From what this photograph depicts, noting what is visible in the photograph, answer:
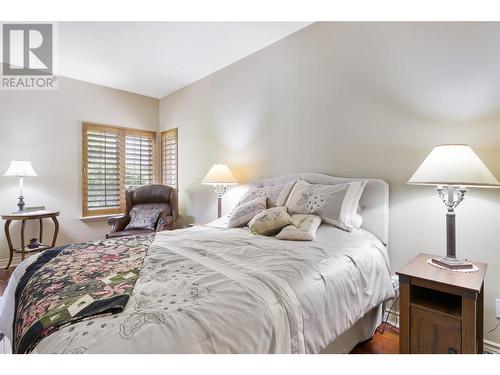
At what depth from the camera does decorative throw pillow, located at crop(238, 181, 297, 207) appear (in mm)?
2311

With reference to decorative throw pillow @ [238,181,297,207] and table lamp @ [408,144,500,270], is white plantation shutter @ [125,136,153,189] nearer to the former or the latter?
decorative throw pillow @ [238,181,297,207]

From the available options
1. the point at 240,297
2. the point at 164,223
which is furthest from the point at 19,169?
the point at 240,297

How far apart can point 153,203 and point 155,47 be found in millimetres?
2093

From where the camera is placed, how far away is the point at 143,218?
11.6 ft

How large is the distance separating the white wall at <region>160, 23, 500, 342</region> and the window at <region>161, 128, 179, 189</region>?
53.6 inches

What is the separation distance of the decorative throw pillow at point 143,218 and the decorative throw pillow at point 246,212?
1.66 metres

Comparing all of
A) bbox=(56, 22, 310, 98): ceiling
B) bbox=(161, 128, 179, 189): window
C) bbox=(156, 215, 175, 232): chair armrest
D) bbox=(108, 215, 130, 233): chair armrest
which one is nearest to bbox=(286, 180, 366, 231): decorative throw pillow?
bbox=(56, 22, 310, 98): ceiling

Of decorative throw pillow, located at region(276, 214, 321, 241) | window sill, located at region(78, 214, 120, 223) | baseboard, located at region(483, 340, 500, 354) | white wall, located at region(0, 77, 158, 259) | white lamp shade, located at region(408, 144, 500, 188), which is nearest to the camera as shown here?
white lamp shade, located at region(408, 144, 500, 188)

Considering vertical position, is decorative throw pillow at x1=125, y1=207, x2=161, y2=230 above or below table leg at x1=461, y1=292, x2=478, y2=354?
above

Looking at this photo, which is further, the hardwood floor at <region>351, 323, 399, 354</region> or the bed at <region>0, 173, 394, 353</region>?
the hardwood floor at <region>351, 323, 399, 354</region>

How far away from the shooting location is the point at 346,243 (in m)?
1.66

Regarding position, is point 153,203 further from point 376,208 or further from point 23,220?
point 376,208

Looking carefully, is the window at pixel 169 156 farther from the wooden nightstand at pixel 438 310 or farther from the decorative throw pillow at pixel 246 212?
the wooden nightstand at pixel 438 310
